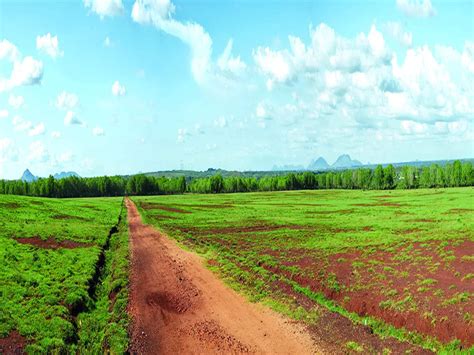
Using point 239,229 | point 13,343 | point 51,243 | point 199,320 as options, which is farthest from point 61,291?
point 239,229

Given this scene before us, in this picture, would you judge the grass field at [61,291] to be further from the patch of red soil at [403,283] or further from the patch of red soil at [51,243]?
the patch of red soil at [403,283]

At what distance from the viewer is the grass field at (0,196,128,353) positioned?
1702cm

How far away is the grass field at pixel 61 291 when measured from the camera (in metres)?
17.0

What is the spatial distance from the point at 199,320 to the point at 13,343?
342 inches

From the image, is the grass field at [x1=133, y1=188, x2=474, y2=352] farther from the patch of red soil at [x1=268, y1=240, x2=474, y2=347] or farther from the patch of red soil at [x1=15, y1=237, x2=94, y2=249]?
the patch of red soil at [x1=15, y1=237, x2=94, y2=249]

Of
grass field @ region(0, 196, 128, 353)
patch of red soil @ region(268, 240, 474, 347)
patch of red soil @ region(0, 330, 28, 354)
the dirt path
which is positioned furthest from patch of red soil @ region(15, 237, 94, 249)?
patch of red soil @ region(268, 240, 474, 347)

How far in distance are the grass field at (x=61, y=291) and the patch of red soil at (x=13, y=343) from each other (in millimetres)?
38

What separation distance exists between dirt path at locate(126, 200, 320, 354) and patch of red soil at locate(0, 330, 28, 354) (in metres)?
4.71

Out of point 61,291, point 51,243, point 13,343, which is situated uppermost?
point 51,243

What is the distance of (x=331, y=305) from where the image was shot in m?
21.9

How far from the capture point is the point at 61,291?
2270 centimetres

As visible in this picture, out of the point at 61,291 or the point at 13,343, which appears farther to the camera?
the point at 61,291

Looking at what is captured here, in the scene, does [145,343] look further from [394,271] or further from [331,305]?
[394,271]

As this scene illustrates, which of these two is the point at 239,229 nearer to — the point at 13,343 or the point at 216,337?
the point at 216,337
